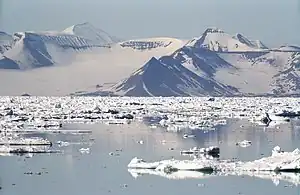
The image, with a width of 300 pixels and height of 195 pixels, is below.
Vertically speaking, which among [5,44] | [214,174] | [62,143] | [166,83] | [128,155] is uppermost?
[5,44]

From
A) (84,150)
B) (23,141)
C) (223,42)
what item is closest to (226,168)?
(84,150)

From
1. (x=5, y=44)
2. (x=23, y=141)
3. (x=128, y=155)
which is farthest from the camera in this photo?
(x=5, y=44)

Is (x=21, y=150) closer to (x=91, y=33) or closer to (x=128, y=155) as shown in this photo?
(x=128, y=155)

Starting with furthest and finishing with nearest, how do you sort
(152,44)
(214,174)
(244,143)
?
(152,44), (244,143), (214,174)

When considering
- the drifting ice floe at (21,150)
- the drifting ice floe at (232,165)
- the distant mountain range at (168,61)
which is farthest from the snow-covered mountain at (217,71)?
the drifting ice floe at (232,165)

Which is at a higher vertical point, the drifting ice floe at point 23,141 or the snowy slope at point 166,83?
the snowy slope at point 166,83

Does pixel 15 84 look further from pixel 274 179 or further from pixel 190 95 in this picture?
pixel 274 179

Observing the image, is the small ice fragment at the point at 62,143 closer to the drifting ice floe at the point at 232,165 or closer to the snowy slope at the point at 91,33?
the drifting ice floe at the point at 232,165

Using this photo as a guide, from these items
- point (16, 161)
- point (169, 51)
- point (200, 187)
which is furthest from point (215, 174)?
point (169, 51)
